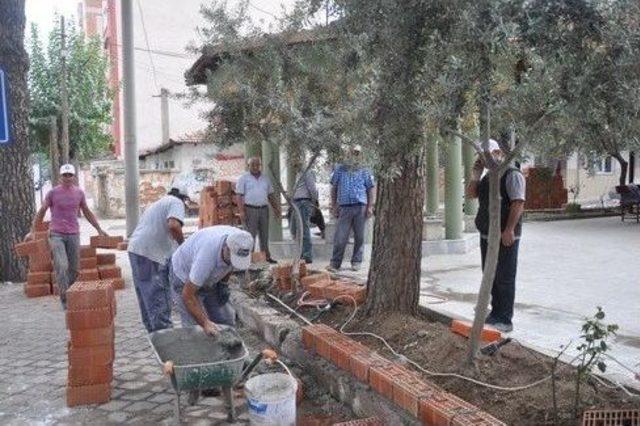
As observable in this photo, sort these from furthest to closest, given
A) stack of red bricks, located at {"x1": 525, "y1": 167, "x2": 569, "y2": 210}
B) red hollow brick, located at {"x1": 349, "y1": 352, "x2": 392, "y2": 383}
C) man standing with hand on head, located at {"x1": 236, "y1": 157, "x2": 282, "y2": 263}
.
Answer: stack of red bricks, located at {"x1": 525, "y1": 167, "x2": 569, "y2": 210}
man standing with hand on head, located at {"x1": 236, "y1": 157, "x2": 282, "y2": 263}
red hollow brick, located at {"x1": 349, "y1": 352, "x2": 392, "y2": 383}

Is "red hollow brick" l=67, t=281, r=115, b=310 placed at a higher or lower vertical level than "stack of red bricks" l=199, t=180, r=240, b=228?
lower

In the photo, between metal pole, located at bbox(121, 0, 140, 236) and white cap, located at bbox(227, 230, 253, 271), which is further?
metal pole, located at bbox(121, 0, 140, 236)

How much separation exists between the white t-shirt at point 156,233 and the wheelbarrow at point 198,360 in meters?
1.42

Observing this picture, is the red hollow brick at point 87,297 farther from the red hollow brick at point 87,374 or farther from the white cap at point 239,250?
the white cap at point 239,250

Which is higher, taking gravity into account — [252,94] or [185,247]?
[252,94]

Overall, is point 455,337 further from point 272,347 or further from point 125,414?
point 125,414

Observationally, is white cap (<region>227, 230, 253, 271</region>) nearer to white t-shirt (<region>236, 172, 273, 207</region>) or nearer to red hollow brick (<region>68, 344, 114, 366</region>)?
red hollow brick (<region>68, 344, 114, 366</region>)

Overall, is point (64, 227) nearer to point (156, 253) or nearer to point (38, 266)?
point (38, 266)

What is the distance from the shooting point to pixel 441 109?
3344 millimetres

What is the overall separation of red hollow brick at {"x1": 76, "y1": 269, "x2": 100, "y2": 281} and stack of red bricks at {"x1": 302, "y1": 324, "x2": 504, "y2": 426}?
4.19 meters

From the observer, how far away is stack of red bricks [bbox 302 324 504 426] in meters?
3.34

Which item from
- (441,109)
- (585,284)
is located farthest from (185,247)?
(585,284)

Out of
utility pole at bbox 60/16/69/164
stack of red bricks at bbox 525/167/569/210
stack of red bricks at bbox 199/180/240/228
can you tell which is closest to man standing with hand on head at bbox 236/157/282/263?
stack of red bricks at bbox 199/180/240/228

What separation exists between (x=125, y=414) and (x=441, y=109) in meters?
2.99
